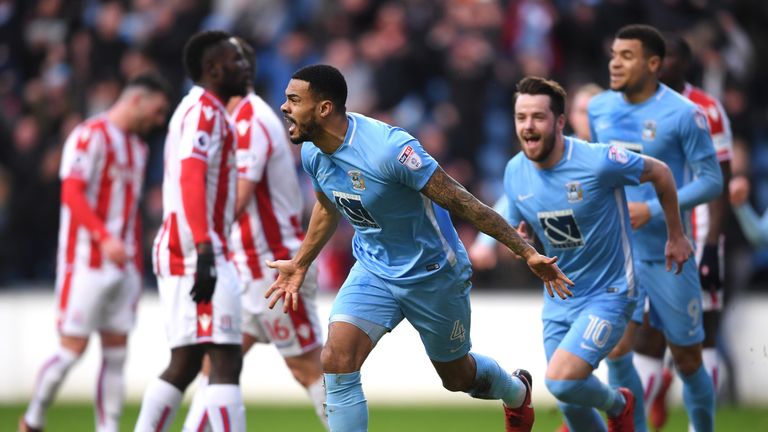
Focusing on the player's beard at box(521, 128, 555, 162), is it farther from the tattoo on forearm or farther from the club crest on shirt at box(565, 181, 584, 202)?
the tattoo on forearm

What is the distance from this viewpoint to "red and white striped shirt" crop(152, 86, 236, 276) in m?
7.52

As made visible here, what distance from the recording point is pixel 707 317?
9586mm

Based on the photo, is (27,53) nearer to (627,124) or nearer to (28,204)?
(28,204)

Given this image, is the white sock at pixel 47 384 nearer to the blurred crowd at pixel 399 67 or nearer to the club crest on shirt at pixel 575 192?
the club crest on shirt at pixel 575 192

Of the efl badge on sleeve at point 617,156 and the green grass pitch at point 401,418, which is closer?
the efl badge on sleeve at point 617,156

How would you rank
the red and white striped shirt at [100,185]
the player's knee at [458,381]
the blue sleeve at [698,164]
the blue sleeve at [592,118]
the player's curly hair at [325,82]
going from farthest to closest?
→ 1. the red and white striped shirt at [100,185]
2. the blue sleeve at [592,118]
3. the blue sleeve at [698,164]
4. the player's knee at [458,381]
5. the player's curly hair at [325,82]

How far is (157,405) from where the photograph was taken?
24.7ft

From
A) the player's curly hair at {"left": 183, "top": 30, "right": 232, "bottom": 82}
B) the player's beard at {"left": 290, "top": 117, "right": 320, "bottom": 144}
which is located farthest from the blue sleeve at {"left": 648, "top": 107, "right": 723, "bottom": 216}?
the player's curly hair at {"left": 183, "top": 30, "right": 232, "bottom": 82}

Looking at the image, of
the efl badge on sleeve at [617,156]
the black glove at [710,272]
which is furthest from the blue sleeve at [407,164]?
the black glove at [710,272]

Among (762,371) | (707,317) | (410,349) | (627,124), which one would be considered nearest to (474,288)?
(410,349)

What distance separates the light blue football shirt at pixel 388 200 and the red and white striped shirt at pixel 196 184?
0.86m

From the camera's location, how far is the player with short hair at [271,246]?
8.41 m

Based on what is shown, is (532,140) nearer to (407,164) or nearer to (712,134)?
(407,164)

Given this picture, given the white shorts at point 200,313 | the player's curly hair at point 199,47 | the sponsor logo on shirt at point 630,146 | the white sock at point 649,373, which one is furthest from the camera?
the white sock at point 649,373
